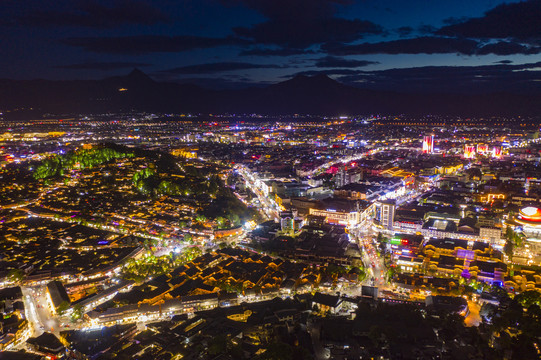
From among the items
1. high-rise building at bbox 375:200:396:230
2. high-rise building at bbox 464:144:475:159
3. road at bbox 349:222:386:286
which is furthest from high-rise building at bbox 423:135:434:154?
high-rise building at bbox 375:200:396:230

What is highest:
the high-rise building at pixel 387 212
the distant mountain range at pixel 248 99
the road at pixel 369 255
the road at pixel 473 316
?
the distant mountain range at pixel 248 99

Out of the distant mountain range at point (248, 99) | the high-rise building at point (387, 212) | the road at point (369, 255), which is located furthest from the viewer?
the distant mountain range at point (248, 99)

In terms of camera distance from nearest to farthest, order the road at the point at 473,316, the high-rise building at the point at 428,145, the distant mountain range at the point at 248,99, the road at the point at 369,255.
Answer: the road at the point at 473,316, the road at the point at 369,255, the high-rise building at the point at 428,145, the distant mountain range at the point at 248,99

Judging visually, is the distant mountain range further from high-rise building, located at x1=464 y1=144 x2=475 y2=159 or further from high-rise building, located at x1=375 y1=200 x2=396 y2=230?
high-rise building, located at x1=375 y1=200 x2=396 y2=230

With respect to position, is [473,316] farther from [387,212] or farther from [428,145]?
[428,145]

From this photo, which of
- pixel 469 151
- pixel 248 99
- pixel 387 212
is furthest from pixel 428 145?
pixel 248 99

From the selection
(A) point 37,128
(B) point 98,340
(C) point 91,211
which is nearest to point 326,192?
(C) point 91,211

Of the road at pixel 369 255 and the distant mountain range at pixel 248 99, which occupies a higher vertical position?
the distant mountain range at pixel 248 99

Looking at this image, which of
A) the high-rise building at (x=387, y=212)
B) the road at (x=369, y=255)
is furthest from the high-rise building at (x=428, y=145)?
the high-rise building at (x=387, y=212)

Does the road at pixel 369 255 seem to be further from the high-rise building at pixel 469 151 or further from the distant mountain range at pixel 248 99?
the distant mountain range at pixel 248 99
